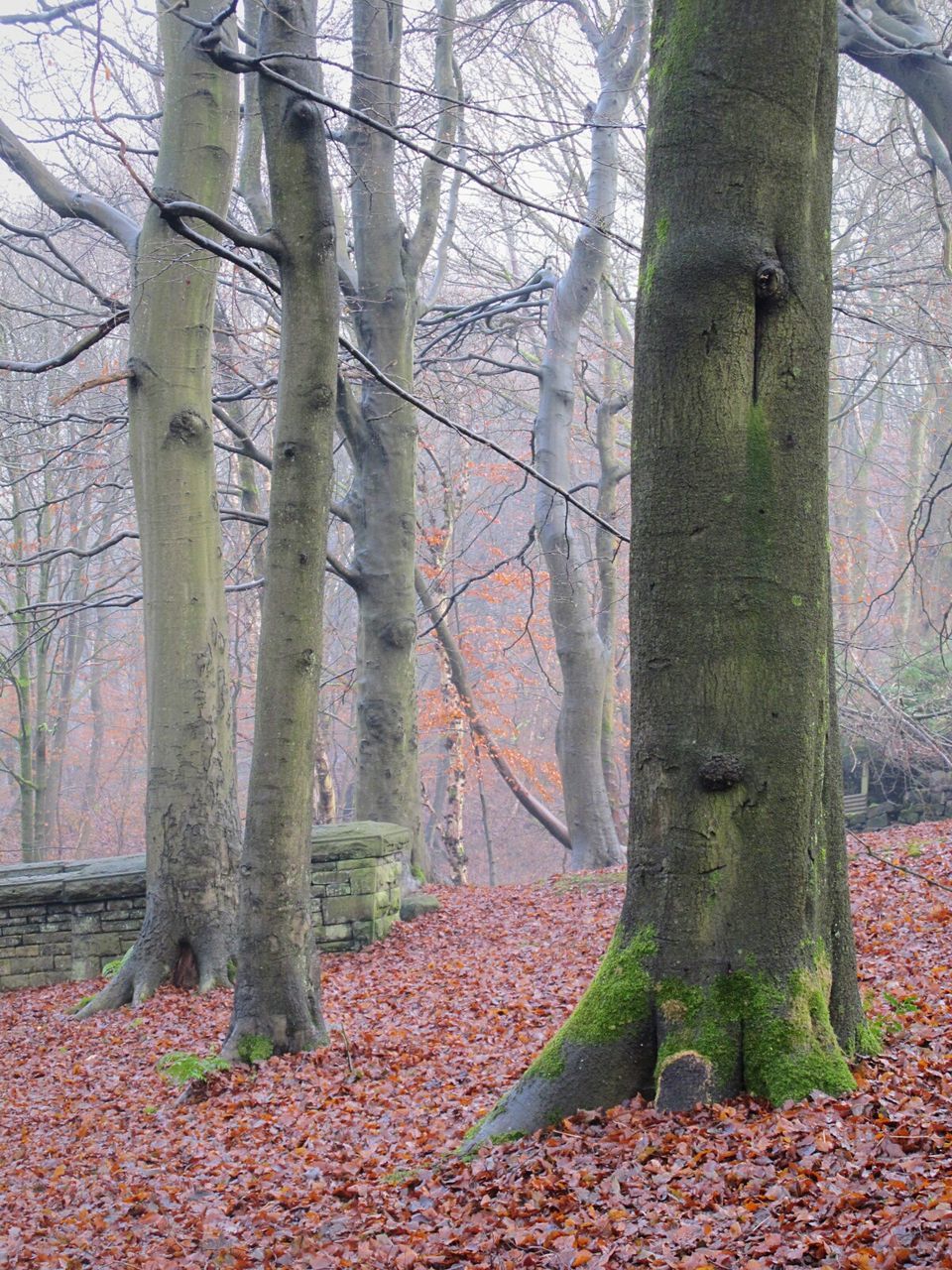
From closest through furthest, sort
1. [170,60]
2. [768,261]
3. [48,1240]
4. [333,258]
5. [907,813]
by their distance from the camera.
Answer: [768,261] < [48,1240] < [333,258] < [170,60] < [907,813]

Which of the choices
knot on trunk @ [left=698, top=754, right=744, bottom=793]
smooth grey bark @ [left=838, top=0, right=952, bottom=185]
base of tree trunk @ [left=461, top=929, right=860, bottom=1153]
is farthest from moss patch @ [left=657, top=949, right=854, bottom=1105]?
smooth grey bark @ [left=838, top=0, right=952, bottom=185]

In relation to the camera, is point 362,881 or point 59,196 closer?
point 59,196

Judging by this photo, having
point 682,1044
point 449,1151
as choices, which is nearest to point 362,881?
point 449,1151

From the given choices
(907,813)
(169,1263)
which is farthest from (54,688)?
(169,1263)

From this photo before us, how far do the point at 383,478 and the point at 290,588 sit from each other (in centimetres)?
603

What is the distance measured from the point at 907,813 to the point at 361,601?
28.1ft

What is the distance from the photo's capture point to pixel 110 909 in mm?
10102

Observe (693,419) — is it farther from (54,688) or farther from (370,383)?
(54,688)

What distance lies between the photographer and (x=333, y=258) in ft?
19.7

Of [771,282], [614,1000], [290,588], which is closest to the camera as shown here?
[771,282]

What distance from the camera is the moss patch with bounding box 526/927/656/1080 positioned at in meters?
3.77

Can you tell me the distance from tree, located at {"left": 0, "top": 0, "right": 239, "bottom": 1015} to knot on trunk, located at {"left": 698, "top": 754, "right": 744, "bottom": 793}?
5.89 meters

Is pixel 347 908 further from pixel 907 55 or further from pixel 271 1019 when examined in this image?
pixel 907 55

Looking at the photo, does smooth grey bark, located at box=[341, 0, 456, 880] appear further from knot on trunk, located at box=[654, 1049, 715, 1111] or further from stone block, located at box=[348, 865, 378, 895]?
knot on trunk, located at box=[654, 1049, 715, 1111]
